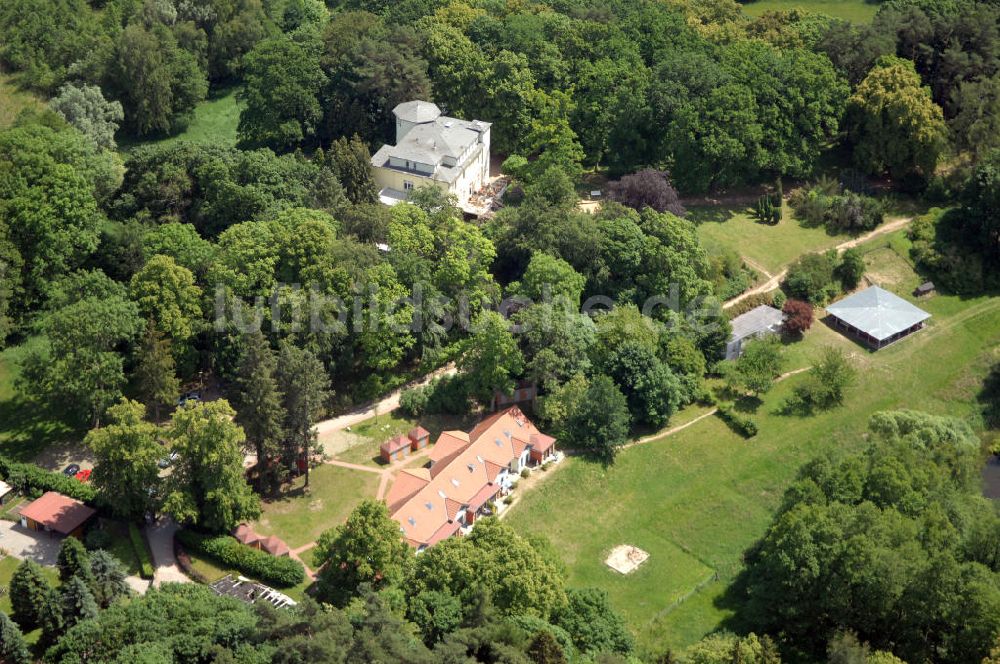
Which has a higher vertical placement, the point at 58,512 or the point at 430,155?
the point at 430,155

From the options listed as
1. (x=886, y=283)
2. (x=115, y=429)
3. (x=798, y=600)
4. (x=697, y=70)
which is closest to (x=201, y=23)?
(x=697, y=70)

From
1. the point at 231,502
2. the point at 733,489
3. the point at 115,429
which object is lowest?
the point at 733,489

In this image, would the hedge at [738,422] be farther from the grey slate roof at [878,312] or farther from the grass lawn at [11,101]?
the grass lawn at [11,101]

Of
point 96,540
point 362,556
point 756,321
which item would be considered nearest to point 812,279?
point 756,321

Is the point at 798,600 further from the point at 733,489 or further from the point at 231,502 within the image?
the point at 231,502

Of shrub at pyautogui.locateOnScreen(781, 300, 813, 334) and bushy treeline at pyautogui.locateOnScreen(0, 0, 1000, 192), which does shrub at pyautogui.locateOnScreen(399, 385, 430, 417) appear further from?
shrub at pyautogui.locateOnScreen(781, 300, 813, 334)

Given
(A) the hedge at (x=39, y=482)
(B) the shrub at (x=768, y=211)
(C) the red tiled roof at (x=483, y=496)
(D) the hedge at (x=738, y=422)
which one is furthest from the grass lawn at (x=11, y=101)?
(D) the hedge at (x=738, y=422)

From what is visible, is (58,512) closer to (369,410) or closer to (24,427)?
(24,427)
